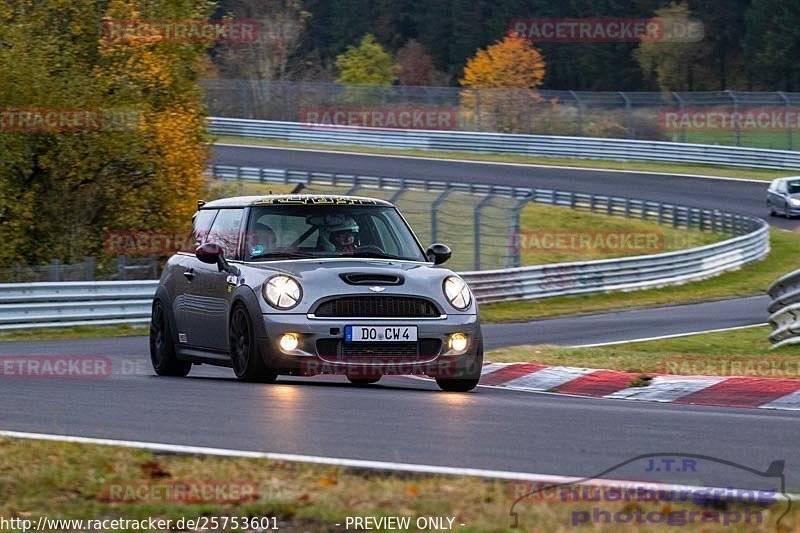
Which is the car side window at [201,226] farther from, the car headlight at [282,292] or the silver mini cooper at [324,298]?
the car headlight at [282,292]

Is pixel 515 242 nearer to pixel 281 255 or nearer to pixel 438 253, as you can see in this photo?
pixel 438 253

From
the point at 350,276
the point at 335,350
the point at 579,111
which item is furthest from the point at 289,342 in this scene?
the point at 579,111

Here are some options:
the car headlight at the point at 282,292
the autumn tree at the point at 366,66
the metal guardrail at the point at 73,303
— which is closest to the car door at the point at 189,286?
the car headlight at the point at 282,292

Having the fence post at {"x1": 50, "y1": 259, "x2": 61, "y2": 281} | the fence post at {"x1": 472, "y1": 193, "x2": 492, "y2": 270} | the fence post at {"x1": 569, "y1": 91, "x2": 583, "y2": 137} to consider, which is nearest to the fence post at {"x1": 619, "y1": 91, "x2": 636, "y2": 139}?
the fence post at {"x1": 569, "y1": 91, "x2": 583, "y2": 137}

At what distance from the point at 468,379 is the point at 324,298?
1.39 metres

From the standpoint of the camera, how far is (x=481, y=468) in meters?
6.20

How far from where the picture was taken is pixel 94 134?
2752cm

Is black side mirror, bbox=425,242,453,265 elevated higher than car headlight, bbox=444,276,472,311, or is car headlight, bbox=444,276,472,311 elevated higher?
black side mirror, bbox=425,242,453,265

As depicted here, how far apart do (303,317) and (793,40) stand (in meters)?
81.3

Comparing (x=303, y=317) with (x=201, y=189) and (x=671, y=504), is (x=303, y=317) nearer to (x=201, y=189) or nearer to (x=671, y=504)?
(x=671, y=504)

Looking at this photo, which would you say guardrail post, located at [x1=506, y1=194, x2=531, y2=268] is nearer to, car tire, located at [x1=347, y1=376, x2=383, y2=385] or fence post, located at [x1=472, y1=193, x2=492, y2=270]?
fence post, located at [x1=472, y1=193, x2=492, y2=270]

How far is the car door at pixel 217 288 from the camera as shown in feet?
35.9

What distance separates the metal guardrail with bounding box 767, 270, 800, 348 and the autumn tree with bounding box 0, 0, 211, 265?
1587cm

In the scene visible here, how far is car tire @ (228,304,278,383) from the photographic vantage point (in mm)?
10242
